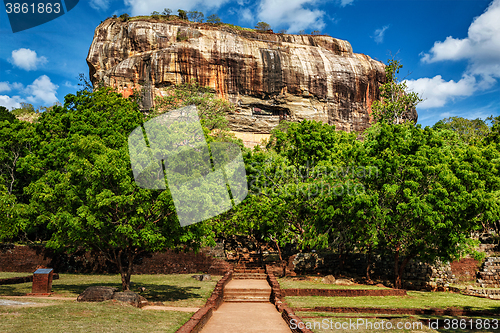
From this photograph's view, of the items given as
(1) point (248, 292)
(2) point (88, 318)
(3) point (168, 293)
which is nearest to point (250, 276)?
(1) point (248, 292)

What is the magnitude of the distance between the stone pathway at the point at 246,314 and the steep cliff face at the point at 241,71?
36935 mm

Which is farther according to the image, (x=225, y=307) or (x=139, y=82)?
(x=139, y=82)

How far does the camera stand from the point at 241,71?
1924 inches

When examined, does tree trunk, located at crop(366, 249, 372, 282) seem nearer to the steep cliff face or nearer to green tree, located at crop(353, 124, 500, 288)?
green tree, located at crop(353, 124, 500, 288)

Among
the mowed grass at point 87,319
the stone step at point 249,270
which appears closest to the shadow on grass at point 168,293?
the mowed grass at point 87,319

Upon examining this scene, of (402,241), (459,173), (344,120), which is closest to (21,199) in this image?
(402,241)

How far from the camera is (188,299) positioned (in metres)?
12.2

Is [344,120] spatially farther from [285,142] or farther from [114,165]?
[114,165]

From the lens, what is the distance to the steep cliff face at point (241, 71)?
46.8 meters

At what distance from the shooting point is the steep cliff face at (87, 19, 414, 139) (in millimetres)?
46781

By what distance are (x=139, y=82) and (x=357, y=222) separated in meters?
38.6

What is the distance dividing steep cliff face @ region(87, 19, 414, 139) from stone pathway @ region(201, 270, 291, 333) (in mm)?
36935

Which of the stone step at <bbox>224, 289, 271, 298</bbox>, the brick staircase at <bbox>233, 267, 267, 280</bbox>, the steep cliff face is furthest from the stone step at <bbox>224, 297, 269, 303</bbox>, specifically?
the steep cliff face

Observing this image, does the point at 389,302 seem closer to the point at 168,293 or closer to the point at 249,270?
the point at 168,293
